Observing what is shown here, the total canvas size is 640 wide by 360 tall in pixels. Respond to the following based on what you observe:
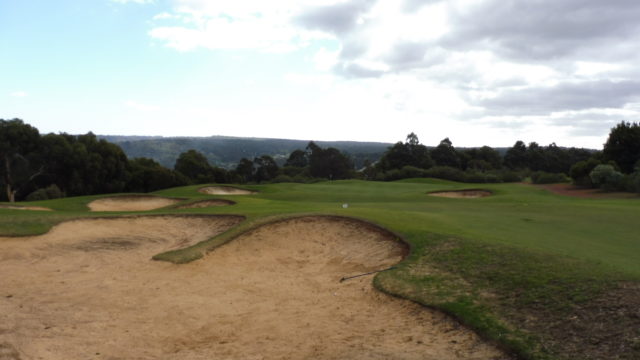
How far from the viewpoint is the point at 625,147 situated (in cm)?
4847

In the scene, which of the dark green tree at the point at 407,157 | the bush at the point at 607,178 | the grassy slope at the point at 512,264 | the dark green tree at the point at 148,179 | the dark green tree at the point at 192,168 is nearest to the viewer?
the grassy slope at the point at 512,264

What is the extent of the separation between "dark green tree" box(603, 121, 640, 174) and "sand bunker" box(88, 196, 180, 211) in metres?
47.4

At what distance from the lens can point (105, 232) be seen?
17062 millimetres

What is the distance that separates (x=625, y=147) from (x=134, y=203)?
50739mm

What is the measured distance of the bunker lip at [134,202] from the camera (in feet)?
94.0

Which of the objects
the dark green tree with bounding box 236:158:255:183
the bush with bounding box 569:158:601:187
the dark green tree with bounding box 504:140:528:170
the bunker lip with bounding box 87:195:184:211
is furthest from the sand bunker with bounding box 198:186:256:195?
the dark green tree with bounding box 504:140:528:170

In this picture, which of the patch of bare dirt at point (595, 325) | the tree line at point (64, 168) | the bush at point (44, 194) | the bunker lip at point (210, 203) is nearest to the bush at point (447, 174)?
the tree line at point (64, 168)

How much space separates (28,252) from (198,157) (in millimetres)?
69434

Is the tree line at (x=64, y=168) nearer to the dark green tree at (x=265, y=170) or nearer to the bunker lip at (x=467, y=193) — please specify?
the dark green tree at (x=265, y=170)

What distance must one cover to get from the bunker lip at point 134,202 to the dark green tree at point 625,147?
47.3 metres

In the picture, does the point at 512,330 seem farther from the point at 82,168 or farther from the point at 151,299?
the point at 82,168

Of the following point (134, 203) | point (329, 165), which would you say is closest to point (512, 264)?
point (134, 203)

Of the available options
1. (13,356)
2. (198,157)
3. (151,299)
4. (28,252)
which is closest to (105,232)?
(28,252)

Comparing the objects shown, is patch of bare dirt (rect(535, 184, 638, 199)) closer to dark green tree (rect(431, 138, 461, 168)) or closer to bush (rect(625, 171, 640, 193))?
bush (rect(625, 171, 640, 193))
